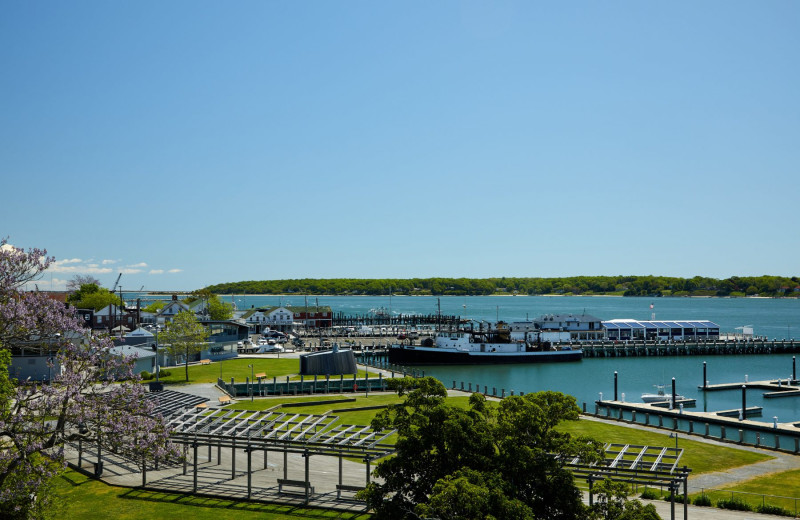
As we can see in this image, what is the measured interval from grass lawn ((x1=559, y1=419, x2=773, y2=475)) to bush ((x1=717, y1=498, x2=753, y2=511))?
17.5ft

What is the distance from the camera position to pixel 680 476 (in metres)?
21.9

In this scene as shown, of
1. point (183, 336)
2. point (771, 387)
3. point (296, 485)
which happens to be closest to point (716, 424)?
point (771, 387)

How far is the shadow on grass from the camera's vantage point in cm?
2398

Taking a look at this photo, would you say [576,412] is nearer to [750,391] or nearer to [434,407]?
[434,407]

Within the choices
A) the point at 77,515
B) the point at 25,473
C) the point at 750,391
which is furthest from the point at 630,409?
the point at 25,473

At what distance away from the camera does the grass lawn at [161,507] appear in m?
23.8

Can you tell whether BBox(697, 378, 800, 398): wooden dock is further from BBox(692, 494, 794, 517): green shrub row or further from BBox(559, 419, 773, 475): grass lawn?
BBox(692, 494, 794, 517): green shrub row

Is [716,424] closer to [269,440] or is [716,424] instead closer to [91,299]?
[269,440]

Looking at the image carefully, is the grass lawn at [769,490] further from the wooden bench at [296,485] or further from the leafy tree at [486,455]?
the wooden bench at [296,485]

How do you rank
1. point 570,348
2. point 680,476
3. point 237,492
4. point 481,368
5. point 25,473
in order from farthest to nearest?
point 570,348, point 481,368, point 237,492, point 680,476, point 25,473

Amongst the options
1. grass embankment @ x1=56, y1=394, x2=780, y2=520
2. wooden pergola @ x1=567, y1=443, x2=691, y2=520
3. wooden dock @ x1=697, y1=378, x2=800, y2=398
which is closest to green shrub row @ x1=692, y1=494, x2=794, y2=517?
grass embankment @ x1=56, y1=394, x2=780, y2=520

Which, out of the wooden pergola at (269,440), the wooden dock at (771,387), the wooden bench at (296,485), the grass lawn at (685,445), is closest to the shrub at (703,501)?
the grass lawn at (685,445)

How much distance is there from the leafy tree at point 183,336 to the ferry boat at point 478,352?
120 ft

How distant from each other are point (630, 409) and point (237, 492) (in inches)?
1592
